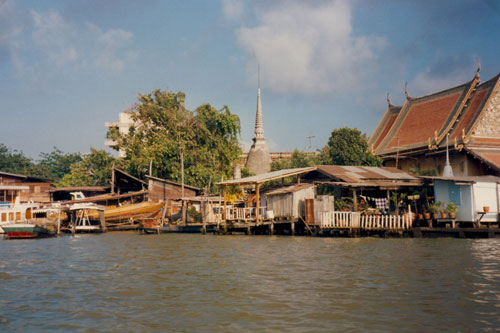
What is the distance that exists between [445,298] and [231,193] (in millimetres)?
19981

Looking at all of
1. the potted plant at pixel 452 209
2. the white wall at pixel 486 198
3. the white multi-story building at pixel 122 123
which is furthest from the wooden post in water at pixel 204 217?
the white multi-story building at pixel 122 123

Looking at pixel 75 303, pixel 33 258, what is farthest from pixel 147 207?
pixel 75 303

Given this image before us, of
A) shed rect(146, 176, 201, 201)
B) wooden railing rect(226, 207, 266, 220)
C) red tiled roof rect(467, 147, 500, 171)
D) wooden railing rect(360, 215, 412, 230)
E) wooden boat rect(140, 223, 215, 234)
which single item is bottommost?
wooden boat rect(140, 223, 215, 234)

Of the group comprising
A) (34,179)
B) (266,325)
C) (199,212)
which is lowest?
(266,325)

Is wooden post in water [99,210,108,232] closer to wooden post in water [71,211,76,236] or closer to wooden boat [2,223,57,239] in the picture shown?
wooden post in water [71,211,76,236]

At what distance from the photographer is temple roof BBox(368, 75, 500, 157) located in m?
30.0

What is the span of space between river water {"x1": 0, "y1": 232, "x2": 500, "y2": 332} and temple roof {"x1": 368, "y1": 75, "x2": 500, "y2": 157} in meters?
14.1

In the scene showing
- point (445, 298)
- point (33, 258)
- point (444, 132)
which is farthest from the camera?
point (444, 132)

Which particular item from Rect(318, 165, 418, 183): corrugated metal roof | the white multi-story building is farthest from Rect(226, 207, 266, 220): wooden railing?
the white multi-story building

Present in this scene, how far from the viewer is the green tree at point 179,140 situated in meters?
38.4

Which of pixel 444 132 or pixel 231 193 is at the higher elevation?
pixel 444 132

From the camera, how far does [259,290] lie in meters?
10.5

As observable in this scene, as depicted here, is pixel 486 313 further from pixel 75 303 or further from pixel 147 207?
pixel 147 207

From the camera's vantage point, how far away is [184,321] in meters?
8.23
